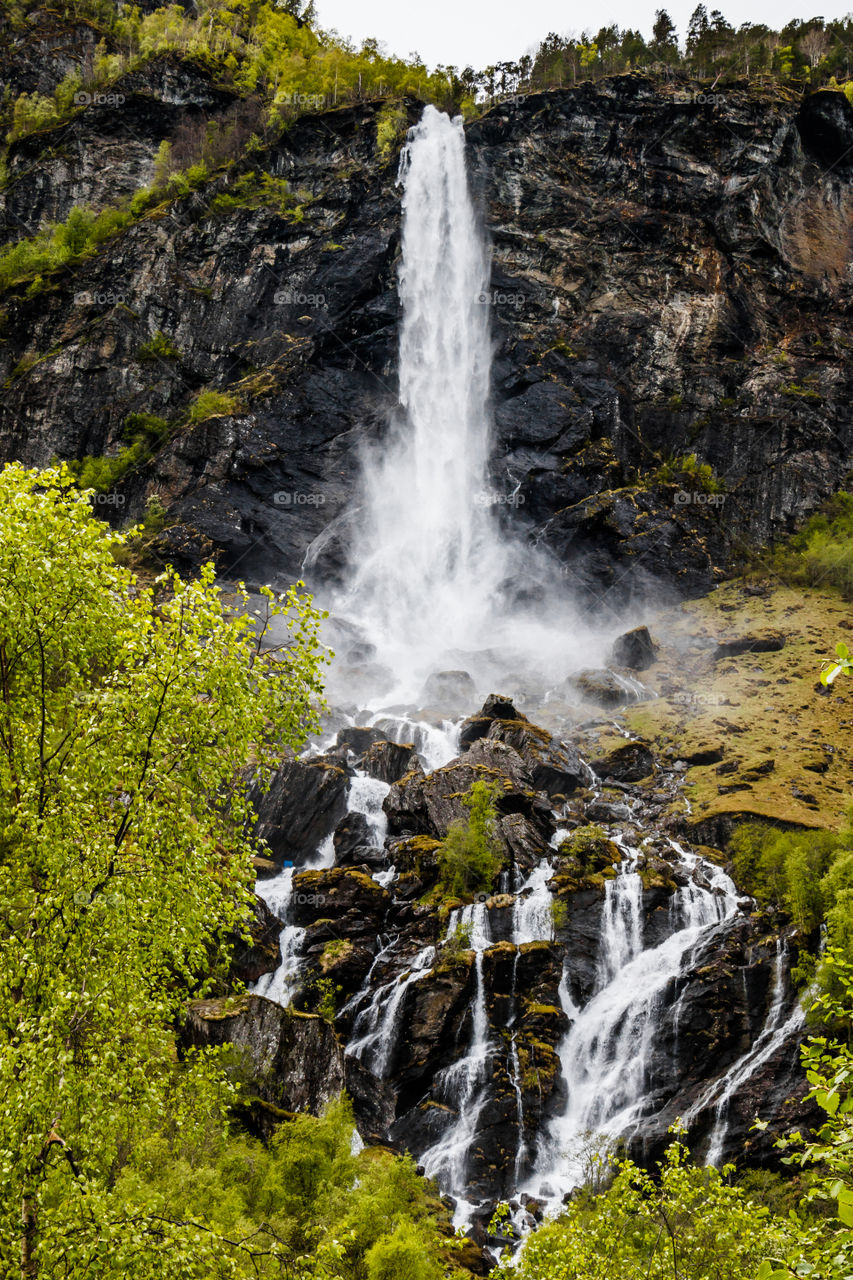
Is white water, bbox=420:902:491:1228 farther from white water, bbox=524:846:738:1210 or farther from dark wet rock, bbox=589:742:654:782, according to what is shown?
dark wet rock, bbox=589:742:654:782

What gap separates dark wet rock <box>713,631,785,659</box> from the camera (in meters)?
54.8

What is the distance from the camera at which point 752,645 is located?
182ft

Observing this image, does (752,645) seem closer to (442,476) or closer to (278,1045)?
(442,476)

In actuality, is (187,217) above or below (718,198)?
below

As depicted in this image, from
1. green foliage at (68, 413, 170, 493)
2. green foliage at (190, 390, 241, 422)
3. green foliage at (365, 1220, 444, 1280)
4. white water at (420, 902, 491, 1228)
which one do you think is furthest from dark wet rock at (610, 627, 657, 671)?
green foliage at (365, 1220, 444, 1280)

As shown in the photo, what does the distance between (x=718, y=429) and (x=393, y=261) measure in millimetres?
29984

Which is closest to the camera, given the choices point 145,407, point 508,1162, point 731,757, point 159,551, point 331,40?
point 508,1162

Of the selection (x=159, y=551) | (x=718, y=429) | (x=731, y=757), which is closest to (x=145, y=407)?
(x=159, y=551)

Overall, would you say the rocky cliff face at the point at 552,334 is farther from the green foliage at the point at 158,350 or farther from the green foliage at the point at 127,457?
the green foliage at the point at 127,457

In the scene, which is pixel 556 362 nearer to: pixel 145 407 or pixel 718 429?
pixel 718 429

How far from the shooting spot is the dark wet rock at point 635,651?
56.1 m

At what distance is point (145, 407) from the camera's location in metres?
67.2

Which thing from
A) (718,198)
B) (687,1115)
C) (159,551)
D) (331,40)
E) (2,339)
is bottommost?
(687,1115)

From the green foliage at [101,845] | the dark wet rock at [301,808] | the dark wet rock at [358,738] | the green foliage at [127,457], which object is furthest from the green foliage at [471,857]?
the green foliage at [127,457]
